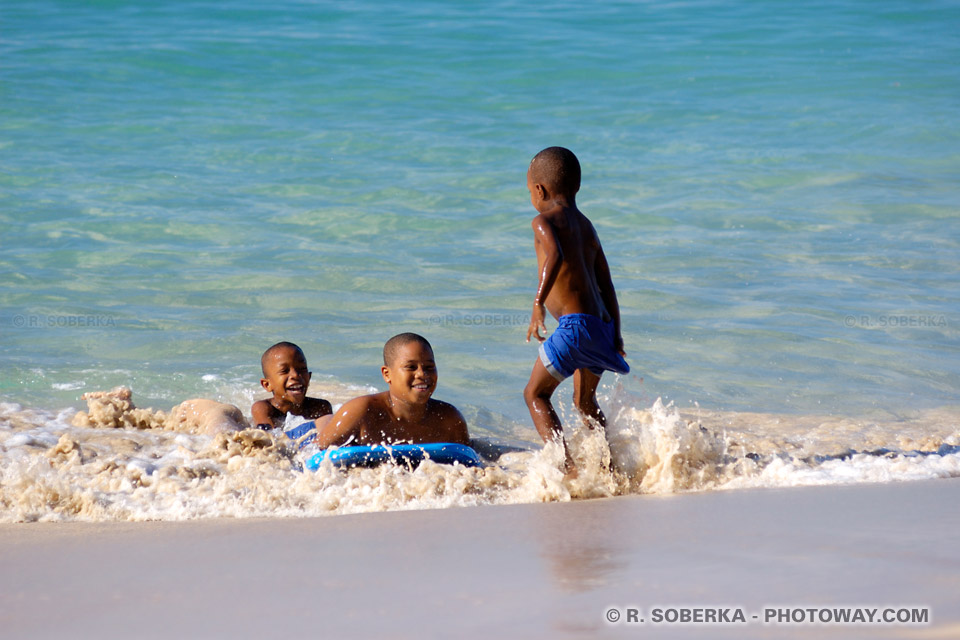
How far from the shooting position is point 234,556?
124 inches

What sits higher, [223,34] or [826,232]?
[223,34]

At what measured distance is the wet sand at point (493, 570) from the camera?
96.2 inches

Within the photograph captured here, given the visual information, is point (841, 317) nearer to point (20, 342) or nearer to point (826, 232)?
point (826, 232)

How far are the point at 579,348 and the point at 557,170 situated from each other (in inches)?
31.7

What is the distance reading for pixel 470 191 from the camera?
11.9 meters

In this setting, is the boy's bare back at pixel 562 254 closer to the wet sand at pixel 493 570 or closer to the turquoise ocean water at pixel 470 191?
the turquoise ocean water at pixel 470 191

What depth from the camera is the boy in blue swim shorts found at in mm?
4500

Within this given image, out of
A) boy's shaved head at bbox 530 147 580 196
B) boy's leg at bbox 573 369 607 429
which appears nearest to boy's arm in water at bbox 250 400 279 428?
boy's leg at bbox 573 369 607 429

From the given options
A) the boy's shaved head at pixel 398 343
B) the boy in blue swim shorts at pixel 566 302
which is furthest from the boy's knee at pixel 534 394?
the boy's shaved head at pixel 398 343

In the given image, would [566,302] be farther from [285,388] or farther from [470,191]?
[470,191]

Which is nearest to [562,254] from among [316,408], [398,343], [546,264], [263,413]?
[546,264]

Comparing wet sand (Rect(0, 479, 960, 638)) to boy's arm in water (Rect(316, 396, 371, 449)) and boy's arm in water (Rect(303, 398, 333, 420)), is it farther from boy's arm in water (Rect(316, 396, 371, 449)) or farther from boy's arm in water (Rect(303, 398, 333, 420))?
boy's arm in water (Rect(303, 398, 333, 420))

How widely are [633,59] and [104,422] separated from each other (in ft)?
45.6

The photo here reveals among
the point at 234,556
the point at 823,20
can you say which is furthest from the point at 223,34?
the point at 234,556
